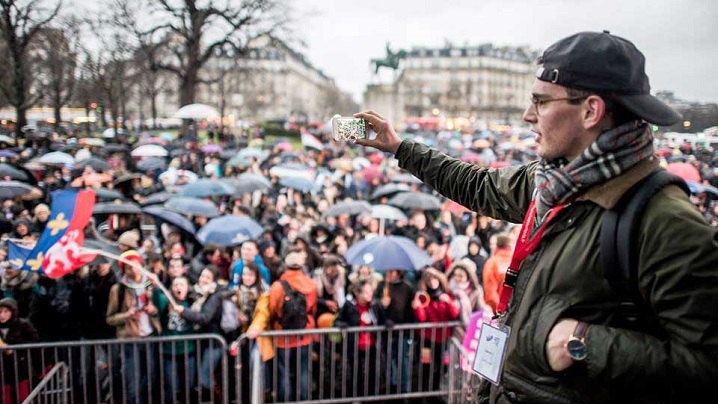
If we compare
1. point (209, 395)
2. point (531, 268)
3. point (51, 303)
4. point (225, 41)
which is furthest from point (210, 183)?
point (225, 41)

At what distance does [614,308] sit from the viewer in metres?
1.35

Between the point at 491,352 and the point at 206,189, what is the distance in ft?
31.2

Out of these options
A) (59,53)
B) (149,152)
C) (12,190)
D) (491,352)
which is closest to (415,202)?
(12,190)

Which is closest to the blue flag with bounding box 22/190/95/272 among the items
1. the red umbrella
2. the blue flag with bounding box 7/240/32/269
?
the blue flag with bounding box 7/240/32/269

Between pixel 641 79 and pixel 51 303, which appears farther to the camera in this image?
pixel 51 303

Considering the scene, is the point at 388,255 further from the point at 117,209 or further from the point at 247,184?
the point at 247,184

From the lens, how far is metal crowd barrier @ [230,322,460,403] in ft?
17.0

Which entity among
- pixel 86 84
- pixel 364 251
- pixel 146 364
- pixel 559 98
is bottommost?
pixel 146 364

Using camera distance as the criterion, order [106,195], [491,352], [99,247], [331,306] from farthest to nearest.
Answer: [106,195] < [331,306] < [99,247] < [491,352]

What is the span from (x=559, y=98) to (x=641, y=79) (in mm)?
218

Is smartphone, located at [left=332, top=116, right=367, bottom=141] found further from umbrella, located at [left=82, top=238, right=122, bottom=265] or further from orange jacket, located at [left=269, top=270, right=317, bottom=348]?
umbrella, located at [left=82, top=238, right=122, bottom=265]

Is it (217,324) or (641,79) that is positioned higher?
(641,79)

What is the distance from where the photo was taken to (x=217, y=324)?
208 inches

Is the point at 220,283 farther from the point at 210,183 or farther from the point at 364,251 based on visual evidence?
the point at 210,183
